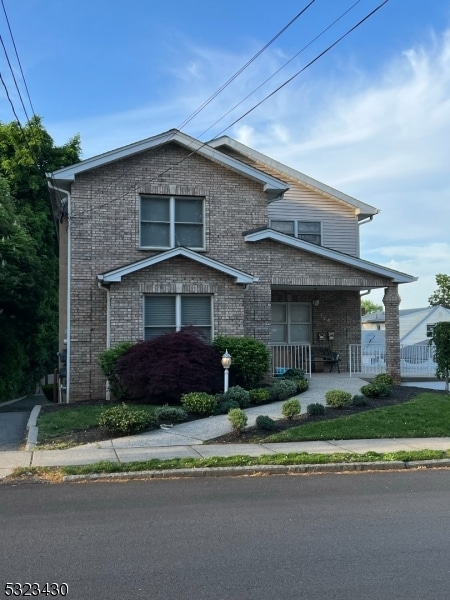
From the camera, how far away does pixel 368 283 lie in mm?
17703

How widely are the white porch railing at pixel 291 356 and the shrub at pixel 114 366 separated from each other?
600 centimetres

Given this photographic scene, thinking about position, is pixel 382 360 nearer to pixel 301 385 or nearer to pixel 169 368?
pixel 301 385

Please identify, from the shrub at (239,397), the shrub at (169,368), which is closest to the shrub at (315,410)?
the shrub at (239,397)

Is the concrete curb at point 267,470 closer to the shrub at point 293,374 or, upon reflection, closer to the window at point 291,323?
the shrub at point 293,374

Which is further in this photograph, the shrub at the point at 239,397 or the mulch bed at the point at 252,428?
the shrub at the point at 239,397

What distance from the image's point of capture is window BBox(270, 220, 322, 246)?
67.9ft

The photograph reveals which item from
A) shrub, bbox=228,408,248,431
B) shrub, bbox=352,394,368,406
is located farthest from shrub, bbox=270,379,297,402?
shrub, bbox=228,408,248,431

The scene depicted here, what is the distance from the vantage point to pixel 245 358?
1510cm

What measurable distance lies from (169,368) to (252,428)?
2.97 metres

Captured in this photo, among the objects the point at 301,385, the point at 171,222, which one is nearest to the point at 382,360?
the point at 301,385

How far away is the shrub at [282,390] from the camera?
47.6 ft

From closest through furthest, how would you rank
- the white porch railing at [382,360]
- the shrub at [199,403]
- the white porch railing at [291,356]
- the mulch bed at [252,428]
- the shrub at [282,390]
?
the mulch bed at [252,428] < the shrub at [199,403] < the shrub at [282,390] < the white porch railing at [291,356] < the white porch railing at [382,360]

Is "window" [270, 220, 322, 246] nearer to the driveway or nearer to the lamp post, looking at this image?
the lamp post

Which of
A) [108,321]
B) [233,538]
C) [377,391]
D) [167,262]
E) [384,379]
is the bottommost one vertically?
[233,538]
